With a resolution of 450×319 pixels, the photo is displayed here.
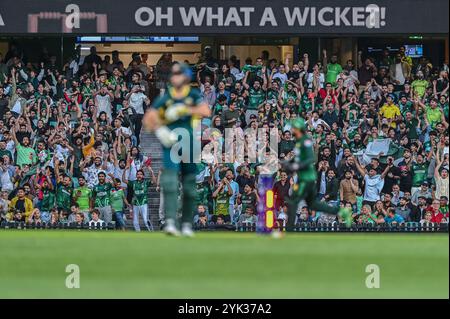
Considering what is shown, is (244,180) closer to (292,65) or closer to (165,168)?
(292,65)

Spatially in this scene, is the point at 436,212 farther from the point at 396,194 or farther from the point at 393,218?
the point at 393,218

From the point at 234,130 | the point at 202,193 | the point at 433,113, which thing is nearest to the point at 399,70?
the point at 433,113

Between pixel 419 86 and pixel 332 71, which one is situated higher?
pixel 332 71

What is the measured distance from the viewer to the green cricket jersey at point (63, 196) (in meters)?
33.1

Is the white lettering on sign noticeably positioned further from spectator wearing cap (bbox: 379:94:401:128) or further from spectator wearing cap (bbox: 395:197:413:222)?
spectator wearing cap (bbox: 395:197:413:222)

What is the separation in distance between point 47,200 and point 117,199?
165 cm

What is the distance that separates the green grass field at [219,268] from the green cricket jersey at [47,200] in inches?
461

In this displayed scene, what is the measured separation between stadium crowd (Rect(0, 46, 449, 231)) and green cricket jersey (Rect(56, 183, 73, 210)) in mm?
23

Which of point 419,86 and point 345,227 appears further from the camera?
point 419,86

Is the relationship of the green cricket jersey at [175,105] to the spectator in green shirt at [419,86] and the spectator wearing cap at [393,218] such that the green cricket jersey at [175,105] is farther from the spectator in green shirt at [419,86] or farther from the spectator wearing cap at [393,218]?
the spectator in green shirt at [419,86]

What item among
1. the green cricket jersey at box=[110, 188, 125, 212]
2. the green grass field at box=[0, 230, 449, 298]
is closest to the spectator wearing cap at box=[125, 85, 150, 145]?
the green cricket jersey at box=[110, 188, 125, 212]

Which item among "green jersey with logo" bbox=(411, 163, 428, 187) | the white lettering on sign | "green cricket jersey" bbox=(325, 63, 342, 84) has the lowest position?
"green jersey with logo" bbox=(411, 163, 428, 187)

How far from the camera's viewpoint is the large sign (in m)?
33.3

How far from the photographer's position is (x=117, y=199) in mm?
33062
